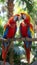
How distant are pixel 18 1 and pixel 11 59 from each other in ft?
5.82

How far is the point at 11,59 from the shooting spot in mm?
5617

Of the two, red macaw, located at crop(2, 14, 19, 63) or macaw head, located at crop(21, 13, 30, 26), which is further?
red macaw, located at crop(2, 14, 19, 63)

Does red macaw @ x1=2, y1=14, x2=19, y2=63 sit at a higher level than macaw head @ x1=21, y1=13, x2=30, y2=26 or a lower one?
lower

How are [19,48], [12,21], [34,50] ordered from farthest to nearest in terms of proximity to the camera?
[34,50]
[19,48]
[12,21]

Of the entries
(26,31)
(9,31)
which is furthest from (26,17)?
(9,31)

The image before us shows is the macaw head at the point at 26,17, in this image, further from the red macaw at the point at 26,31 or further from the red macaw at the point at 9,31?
the red macaw at the point at 9,31

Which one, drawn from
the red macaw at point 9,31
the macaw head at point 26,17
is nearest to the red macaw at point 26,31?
the macaw head at point 26,17

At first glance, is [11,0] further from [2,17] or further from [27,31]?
[27,31]

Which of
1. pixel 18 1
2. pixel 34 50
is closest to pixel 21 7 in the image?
pixel 18 1

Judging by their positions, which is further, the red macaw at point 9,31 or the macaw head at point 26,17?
the red macaw at point 9,31

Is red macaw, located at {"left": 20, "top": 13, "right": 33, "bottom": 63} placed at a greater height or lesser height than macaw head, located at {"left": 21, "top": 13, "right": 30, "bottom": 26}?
lesser

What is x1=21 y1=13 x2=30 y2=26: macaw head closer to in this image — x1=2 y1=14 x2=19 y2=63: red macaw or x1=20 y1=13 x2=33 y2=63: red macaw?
x1=20 y1=13 x2=33 y2=63: red macaw

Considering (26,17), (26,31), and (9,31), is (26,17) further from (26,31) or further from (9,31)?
(9,31)

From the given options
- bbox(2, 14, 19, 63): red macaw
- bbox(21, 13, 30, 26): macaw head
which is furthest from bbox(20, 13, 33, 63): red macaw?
bbox(2, 14, 19, 63): red macaw
